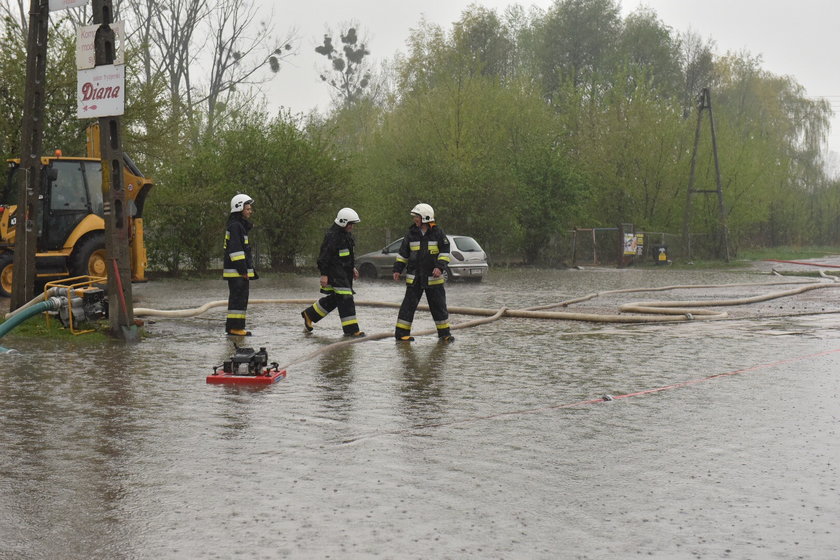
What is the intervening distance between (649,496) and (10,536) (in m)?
3.29

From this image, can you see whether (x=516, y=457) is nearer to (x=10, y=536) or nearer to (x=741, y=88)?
(x=10, y=536)

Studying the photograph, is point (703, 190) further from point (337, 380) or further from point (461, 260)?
point (337, 380)

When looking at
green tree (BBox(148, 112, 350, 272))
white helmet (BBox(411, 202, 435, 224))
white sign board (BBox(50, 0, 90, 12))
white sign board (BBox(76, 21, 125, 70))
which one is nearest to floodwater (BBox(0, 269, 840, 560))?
white helmet (BBox(411, 202, 435, 224))

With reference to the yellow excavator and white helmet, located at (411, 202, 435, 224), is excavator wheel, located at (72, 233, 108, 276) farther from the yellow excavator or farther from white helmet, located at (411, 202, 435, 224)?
white helmet, located at (411, 202, 435, 224)

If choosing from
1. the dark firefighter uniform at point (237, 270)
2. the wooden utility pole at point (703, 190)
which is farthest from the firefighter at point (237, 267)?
the wooden utility pole at point (703, 190)

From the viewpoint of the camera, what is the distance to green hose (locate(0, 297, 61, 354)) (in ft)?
38.1

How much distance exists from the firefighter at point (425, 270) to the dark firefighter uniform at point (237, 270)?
2200 mm

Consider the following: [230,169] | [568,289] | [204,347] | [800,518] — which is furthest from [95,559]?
[230,169]

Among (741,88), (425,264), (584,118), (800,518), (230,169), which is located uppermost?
(741,88)

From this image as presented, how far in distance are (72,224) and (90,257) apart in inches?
32.4

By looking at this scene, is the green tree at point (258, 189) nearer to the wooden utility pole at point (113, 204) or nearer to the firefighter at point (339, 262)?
the firefighter at point (339, 262)

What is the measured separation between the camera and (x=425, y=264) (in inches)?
519

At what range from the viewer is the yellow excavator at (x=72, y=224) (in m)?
19.9

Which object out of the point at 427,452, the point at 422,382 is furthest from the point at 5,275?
the point at 427,452
